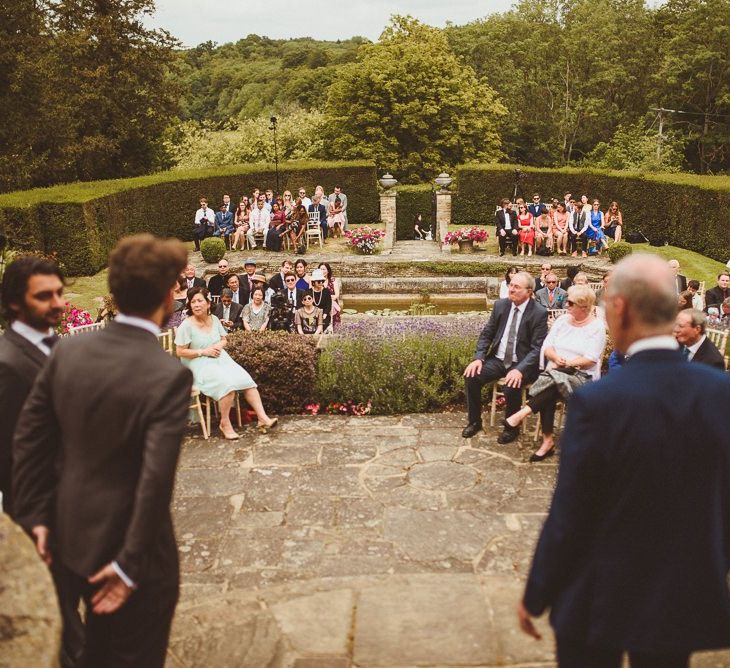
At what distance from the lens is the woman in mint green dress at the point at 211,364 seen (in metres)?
6.57

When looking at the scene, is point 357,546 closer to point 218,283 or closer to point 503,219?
point 218,283

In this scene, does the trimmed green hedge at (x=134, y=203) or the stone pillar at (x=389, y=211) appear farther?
the stone pillar at (x=389, y=211)

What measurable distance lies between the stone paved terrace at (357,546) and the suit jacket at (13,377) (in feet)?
4.32

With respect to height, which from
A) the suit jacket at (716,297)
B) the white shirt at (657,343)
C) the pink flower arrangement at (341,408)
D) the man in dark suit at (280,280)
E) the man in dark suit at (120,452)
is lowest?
the suit jacket at (716,297)

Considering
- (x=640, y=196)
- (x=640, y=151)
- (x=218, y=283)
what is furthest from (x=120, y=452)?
(x=640, y=151)

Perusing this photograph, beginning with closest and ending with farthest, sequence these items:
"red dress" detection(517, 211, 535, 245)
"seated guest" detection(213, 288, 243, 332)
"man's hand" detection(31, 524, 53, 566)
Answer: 1. "man's hand" detection(31, 524, 53, 566)
2. "seated guest" detection(213, 288, 243, 332)
3. "red dress" detection(517, 211, 535, 245)

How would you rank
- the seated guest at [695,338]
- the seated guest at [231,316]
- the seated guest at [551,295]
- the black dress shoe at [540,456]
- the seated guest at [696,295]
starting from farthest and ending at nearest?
the seated guest at [551,295]
the seated guest at [696,295]
the seated guest at [231,316]
the black dress shoe at [540,456]
the seated guest at [695,338]

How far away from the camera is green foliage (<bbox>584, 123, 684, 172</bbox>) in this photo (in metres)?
33.1

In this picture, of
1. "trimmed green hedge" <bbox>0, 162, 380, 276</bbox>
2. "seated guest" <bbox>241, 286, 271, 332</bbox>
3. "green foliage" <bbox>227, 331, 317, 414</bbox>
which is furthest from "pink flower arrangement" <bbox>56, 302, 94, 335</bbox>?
"trimmed green hedge" <bbox>0, 162, 380, 276</bbox>

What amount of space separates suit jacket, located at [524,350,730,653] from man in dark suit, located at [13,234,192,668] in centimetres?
124

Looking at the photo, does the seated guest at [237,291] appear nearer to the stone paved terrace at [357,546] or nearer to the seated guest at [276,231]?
the stone paved terrace at [357,546]

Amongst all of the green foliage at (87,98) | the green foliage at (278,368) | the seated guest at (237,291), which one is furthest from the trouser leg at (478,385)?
the green foliage at (87,98)

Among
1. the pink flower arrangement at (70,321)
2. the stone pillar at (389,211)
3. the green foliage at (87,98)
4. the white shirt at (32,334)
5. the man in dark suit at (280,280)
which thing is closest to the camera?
the white shirt at (32,334)

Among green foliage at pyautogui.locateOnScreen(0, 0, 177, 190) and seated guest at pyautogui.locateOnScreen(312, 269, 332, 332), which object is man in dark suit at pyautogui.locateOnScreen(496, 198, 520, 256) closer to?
seated guest at pyautogui.locateOnScreen(312, 269, 332, 332)
